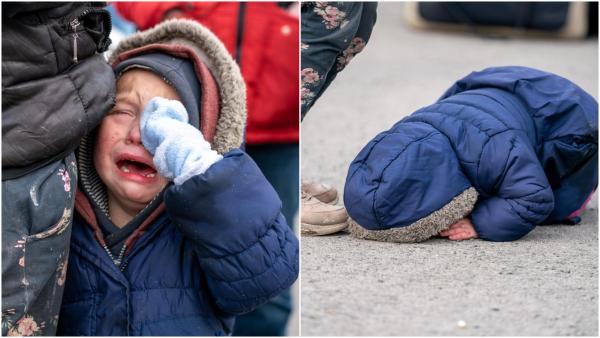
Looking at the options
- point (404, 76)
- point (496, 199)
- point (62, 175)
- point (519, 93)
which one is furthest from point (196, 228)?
point (404, 76)

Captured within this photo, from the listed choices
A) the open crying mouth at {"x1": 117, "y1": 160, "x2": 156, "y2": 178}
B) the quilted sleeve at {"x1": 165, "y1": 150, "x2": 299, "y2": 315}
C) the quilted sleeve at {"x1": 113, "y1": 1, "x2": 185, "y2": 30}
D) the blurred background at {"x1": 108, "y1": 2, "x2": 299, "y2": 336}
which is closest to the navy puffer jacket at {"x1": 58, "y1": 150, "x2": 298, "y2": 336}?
the quilted sleeve at {"x1": 165, "y1": 150, "x2": 299, "y2": 315}

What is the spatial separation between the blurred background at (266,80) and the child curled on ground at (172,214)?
2.87ft

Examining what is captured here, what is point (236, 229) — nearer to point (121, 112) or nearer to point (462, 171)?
point (121, 112)

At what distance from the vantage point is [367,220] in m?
2.40

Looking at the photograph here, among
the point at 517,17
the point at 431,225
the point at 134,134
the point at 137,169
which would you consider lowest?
the point at 517,17

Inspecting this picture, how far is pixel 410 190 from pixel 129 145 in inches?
27.6

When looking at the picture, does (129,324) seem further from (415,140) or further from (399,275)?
(415,140)

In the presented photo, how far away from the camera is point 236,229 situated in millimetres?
2008

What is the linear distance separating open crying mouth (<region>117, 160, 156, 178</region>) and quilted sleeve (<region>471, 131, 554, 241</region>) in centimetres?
82

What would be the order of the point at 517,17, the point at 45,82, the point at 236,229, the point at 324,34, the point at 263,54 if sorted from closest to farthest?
the point at 45,82, the point at 236,229, the point at 324,34, the point at 263,54, the point at 517,17

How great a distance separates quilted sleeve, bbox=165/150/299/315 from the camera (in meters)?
1.98

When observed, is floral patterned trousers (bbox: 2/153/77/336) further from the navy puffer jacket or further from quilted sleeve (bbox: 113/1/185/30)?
quilted sleeve (bbox: 113/1/185/30)

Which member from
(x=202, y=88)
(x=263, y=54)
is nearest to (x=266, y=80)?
(x=263, y=54)

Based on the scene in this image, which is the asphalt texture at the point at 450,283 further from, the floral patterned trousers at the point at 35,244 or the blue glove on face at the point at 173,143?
the floral patterned trousers at the point at 35,244
